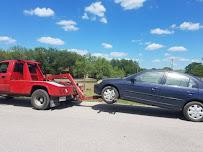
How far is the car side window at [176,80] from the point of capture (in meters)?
10.6

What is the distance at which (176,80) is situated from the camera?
1070cm

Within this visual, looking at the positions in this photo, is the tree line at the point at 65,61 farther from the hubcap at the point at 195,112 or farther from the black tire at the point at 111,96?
the hubcap at the point at 195,112

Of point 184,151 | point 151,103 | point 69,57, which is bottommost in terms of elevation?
point 184,151

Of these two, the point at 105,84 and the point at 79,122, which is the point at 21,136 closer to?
the point at 79,122

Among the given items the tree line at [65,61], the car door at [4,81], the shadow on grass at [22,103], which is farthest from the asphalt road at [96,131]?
the tree line at [65,61]

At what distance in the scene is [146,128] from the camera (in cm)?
862

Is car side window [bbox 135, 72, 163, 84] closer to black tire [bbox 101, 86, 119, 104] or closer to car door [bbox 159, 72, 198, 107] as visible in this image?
car door [bbox 159, 72, 198, 107]

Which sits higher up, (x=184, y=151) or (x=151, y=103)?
(x=151, y=103)

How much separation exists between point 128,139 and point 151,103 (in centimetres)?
379

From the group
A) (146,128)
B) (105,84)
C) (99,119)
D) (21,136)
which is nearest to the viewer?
(21,136)

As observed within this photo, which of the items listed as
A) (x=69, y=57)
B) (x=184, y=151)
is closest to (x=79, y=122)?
(x=184, y=151)

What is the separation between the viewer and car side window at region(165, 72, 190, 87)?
34.9 ft

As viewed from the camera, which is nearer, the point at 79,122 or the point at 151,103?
the point at 79,122

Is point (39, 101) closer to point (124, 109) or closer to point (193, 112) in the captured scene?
point (124, 109)
